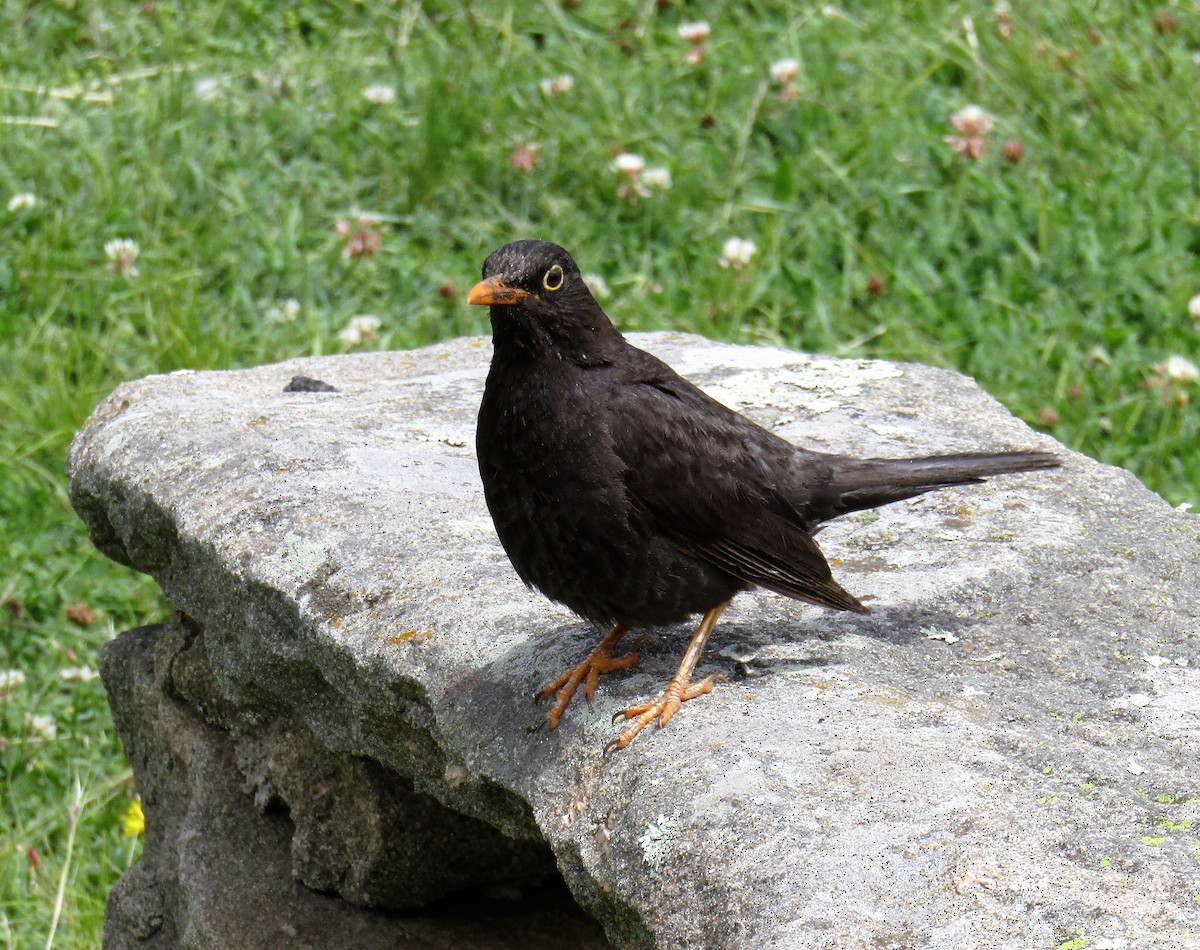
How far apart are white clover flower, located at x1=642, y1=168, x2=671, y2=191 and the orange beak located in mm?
3955

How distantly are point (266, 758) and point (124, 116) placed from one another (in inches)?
176

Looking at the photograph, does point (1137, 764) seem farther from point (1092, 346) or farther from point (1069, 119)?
point (1069, 119)

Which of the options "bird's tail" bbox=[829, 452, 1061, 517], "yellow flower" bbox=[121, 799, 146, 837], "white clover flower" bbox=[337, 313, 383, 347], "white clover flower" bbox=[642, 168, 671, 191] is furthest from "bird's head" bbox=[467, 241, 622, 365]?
"white clover flower" bbox=[642, 168, 671, 191]

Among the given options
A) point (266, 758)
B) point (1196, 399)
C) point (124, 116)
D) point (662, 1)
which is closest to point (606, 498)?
point (266, 758)

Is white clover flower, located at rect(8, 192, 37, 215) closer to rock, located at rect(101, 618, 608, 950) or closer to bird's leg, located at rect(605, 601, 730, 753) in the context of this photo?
rock, located at rect(101, 618, 608, 950)

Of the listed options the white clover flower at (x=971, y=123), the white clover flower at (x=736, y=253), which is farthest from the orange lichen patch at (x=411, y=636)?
the white clover flower at (x=971, y=123)

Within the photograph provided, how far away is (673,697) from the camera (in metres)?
3.15

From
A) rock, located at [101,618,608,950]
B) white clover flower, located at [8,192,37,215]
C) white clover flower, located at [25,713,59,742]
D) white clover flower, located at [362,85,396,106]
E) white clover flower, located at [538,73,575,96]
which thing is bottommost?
white clover flower, located at [25,713,59,742]

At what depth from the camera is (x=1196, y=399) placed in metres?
6.44

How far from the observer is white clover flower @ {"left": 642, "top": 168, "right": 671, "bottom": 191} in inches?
289

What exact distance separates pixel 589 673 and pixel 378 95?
5177 mm

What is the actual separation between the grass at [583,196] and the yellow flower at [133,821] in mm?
464

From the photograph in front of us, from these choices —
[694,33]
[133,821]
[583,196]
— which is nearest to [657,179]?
[583,196]

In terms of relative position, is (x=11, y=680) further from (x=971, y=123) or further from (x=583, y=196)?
(x=971, y=123)
